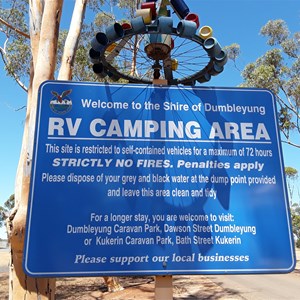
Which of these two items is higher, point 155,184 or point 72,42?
point 72,42

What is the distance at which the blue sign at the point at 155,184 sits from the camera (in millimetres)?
1753

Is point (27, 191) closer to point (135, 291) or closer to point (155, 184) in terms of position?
point (155, 184)

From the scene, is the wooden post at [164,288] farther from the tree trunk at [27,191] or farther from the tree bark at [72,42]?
the tree bark at [72,42]

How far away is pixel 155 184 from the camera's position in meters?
1.87

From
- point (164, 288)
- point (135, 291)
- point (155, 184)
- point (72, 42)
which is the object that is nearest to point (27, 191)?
point (155, 184)

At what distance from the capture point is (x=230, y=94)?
208 centimetres

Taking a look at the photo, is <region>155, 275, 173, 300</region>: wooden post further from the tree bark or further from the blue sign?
the tree bark

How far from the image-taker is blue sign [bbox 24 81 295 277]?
175 cm

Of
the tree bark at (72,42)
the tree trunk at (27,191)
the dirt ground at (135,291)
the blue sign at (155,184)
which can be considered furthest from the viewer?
the dirt ground at (135,291)

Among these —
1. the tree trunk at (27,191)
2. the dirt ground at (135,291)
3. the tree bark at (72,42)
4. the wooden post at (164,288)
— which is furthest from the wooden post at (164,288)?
the dirt ground at (135,291)

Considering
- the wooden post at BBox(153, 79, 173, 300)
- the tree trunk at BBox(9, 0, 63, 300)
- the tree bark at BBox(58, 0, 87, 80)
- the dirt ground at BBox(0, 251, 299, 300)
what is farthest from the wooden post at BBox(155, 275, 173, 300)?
the dirt ground at BBox(0, 251, 299, 300)

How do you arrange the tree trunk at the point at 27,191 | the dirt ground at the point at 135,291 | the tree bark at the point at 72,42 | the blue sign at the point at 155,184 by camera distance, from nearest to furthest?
the blue sign at the point at 155,184, the tree trunk at the point at 27,191, the tree bark at the point at 72,42, the dirt ground at the point at 135,291

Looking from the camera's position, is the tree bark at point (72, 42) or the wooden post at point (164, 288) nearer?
the wooden post at point (164, 288)

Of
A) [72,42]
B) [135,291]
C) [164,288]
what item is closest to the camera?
[164,288]
